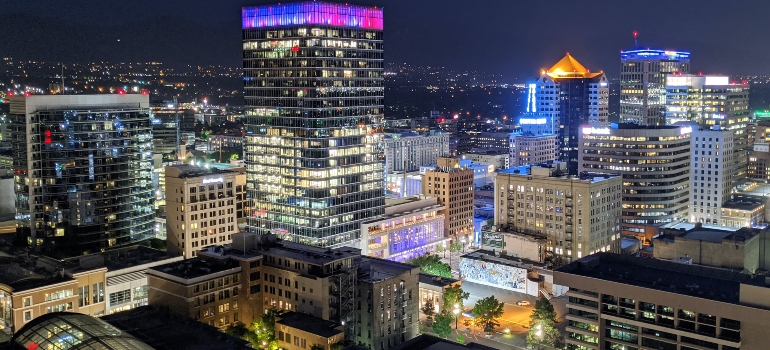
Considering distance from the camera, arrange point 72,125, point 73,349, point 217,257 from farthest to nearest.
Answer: point 72,125
point 217,257
point 73,349

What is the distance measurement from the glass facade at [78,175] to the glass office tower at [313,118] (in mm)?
21446

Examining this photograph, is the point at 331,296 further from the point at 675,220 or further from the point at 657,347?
the point at 675,220

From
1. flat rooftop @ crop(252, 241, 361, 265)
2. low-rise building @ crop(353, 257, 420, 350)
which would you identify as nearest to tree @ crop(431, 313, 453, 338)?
low-rise building @ crop(353, 257, 420, 350)

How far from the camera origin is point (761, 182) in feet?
656

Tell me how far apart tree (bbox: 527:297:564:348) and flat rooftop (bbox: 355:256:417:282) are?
17125mm

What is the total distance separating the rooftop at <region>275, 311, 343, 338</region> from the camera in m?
78.6

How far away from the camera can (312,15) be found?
12438 centimetres

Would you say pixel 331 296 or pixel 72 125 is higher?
pixel 72 125

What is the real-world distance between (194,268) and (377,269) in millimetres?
22724

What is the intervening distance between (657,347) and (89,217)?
90.0 m

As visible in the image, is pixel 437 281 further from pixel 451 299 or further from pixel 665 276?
pixel 665 276

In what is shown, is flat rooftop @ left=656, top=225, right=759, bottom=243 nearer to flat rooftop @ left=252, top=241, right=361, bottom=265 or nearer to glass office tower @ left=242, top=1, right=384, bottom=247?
flat rooftop @ left=252, top=241, right=361, bottom=265

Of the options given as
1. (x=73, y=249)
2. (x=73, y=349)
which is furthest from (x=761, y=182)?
(x=73, y=349)

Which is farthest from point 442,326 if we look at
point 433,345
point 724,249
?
point 724,249
